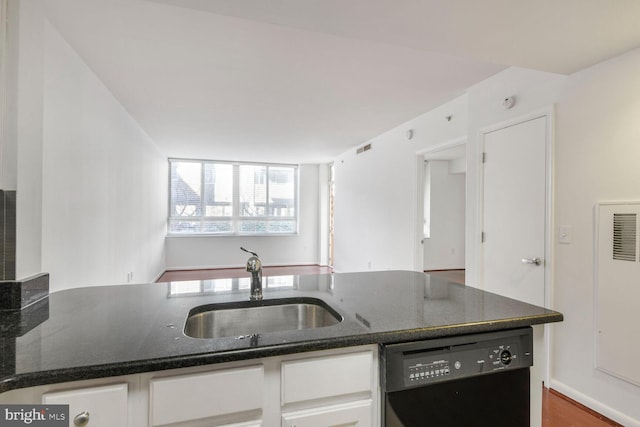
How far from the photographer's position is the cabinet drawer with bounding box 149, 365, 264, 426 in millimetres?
826

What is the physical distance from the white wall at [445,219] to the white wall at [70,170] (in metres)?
6.13

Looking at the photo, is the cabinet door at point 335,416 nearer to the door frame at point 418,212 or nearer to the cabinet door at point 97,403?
the cabinet door at point 97,403

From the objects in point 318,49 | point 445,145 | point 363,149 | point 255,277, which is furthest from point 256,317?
point 363,149

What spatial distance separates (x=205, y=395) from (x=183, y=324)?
0.98 ft

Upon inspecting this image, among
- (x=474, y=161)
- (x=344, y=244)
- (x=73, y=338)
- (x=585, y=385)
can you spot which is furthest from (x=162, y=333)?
(x=344, y=244)

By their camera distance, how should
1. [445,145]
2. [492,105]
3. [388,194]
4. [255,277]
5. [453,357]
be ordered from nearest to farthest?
[453,357]
[255,277]
[492,105]
[445,145]
[388,194]

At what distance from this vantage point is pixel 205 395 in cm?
85

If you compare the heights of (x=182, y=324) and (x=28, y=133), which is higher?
(x=28, y=133)

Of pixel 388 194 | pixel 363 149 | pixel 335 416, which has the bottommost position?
pixel 335 416

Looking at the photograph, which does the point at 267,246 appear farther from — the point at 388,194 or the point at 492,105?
the point at 492,105

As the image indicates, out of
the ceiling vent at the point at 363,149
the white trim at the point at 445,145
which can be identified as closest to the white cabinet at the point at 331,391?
the white trim at the point at 445,145

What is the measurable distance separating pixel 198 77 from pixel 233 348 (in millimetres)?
2753

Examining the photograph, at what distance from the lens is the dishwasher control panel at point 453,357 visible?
99 centimetres

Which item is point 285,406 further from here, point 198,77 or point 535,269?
point 198,77
